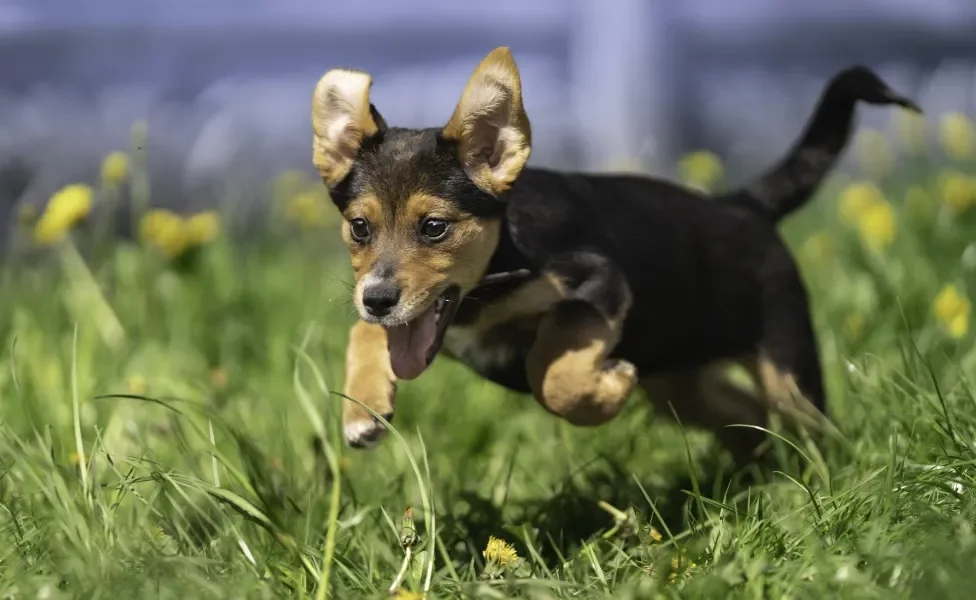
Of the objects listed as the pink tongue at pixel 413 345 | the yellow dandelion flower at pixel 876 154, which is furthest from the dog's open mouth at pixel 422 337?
the yellow dandelion flower at pixel 876 154

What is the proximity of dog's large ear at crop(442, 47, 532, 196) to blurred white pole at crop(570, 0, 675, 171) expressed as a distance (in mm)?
Result: 4073

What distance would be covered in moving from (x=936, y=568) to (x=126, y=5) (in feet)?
17.1

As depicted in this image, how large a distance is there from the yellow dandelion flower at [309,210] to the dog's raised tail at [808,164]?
207cm

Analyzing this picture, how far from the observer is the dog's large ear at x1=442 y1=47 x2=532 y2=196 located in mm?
2488

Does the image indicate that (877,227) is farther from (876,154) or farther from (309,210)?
(309,210)

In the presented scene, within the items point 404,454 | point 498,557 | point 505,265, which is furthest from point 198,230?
point 498,557

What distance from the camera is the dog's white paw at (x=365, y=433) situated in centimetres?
265

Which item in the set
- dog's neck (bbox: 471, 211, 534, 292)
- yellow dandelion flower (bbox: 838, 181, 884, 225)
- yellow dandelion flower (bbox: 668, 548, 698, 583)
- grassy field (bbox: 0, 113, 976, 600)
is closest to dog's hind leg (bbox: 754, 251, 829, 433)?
grassy field (bbox: 0, 113, 976, 600)

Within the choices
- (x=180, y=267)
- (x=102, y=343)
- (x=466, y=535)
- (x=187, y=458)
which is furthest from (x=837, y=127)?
(x=102, y=343)

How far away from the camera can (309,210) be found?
5023mm

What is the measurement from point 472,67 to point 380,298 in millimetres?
4307

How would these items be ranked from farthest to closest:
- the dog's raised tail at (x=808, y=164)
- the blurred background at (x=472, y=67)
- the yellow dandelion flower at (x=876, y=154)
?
the yellow dandelion flower at (x=876, y=154) → the blurred background at (x=472, y=67) → the dog's raised tail at (x=808, y=164)

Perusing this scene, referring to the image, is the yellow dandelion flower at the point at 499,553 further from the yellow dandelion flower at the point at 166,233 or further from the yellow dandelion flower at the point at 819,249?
the yellow dandelion flower at the point at 819,249

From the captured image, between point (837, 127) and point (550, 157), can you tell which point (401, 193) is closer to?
point (837, 127)
